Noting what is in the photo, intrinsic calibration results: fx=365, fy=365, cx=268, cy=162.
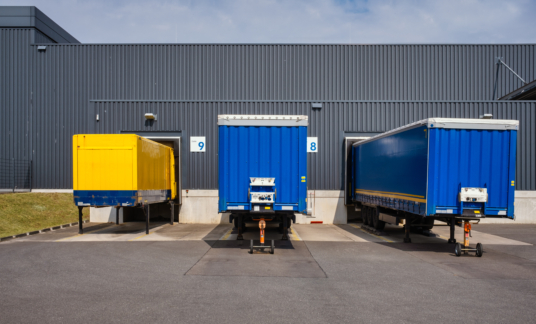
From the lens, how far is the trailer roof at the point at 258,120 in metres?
11.1

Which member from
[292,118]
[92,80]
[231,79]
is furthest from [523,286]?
[92,80]

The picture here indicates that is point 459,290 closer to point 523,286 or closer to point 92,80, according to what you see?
point 523,286

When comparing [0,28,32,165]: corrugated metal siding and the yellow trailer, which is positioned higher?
[0,28,32,165]: corrugated metal siding

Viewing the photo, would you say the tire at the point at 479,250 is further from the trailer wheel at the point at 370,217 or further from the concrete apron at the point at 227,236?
the trailer wheel at the point at 370,217

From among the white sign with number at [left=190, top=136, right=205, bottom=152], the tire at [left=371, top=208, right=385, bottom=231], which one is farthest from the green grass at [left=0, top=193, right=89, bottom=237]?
the tire at [left=371, top=208, right=385, bottom=231]

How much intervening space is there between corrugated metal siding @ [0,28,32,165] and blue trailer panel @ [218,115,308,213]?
56.6ft

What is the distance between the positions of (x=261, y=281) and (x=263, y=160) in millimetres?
4535

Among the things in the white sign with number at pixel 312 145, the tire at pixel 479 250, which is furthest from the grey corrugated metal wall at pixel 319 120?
the tire at pixel 479 250

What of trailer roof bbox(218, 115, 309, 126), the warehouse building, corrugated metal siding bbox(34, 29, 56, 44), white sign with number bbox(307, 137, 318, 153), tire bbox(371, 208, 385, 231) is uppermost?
corrugated metal siding bbox(34, 29, 56, 44)

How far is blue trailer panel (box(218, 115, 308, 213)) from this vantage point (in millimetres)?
11109

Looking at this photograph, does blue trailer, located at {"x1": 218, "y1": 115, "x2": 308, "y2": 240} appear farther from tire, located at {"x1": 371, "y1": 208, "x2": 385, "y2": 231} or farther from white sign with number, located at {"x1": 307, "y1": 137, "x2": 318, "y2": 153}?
white sign with number, located at {"x1": 307, "y1": 137, "x2": 318, "y2": 153}

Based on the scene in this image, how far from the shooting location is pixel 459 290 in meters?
6.82

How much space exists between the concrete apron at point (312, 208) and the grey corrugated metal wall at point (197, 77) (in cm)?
628

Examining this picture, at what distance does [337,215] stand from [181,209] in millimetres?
8052
